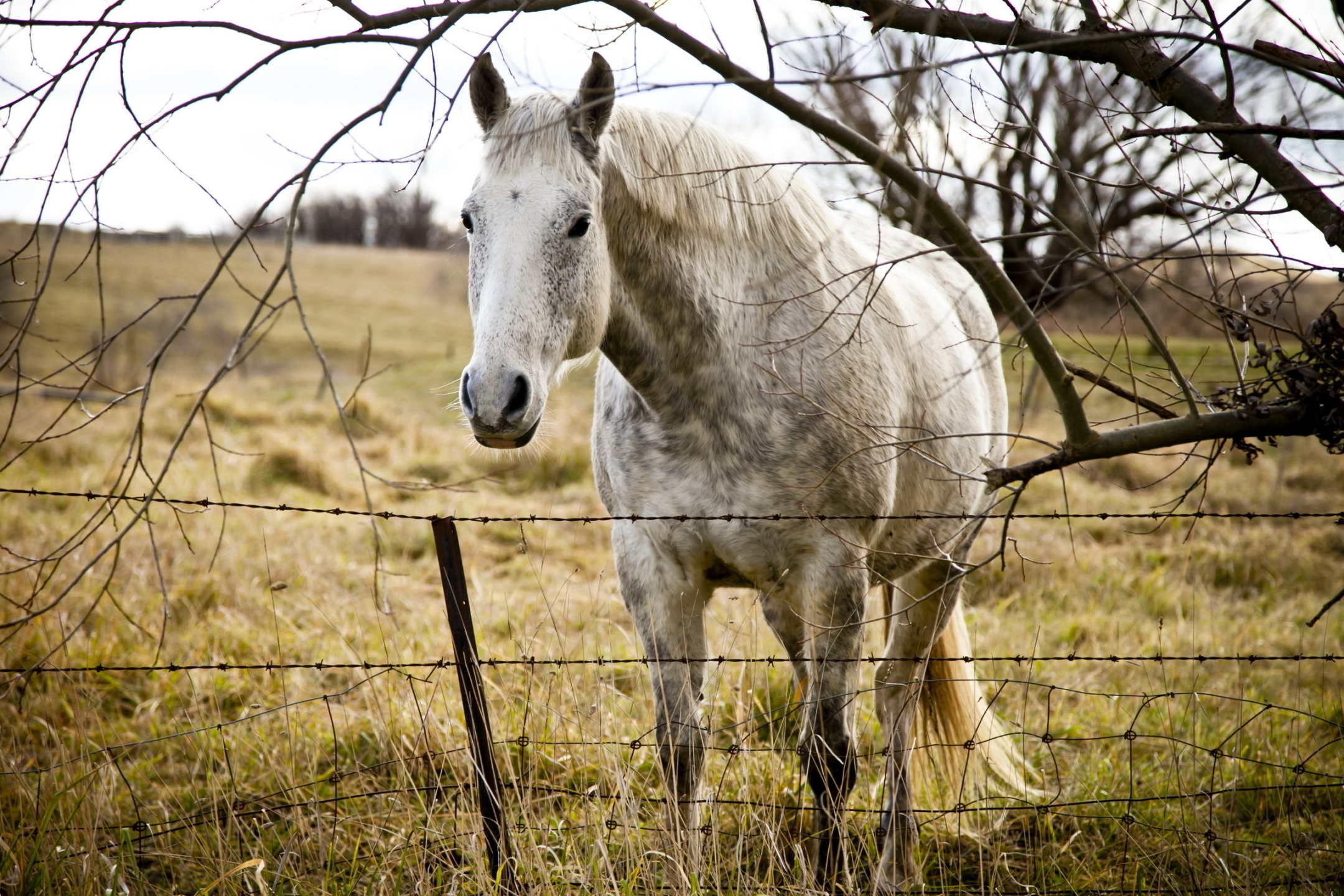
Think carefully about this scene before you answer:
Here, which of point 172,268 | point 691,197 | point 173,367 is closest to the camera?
point 691,197

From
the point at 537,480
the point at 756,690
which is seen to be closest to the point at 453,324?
the point at 537,480

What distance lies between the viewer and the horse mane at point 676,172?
215 centimetres

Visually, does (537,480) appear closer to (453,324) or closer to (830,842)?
(830,842)

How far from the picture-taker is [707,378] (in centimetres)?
245

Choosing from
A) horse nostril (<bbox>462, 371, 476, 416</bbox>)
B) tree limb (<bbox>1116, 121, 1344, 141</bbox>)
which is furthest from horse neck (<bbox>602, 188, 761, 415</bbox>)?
tree limb (<bbox>1116, 121, 1344, 141</bbox>)

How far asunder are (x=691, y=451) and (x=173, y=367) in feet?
71.5

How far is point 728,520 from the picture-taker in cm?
240

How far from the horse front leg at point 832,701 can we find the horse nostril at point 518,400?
3.30 feet

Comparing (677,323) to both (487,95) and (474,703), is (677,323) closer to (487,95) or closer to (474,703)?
(487,95)

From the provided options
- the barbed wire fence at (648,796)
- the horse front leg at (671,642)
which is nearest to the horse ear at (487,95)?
the barbed wire fence at (648,796)

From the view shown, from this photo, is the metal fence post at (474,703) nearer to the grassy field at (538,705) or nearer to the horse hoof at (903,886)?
the grassy field at (538,705)

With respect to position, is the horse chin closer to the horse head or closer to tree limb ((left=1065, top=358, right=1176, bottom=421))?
the horse head

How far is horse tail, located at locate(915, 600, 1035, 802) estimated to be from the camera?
316 centimetres

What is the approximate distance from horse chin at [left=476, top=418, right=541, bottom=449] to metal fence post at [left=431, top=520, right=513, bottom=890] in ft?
1.11
